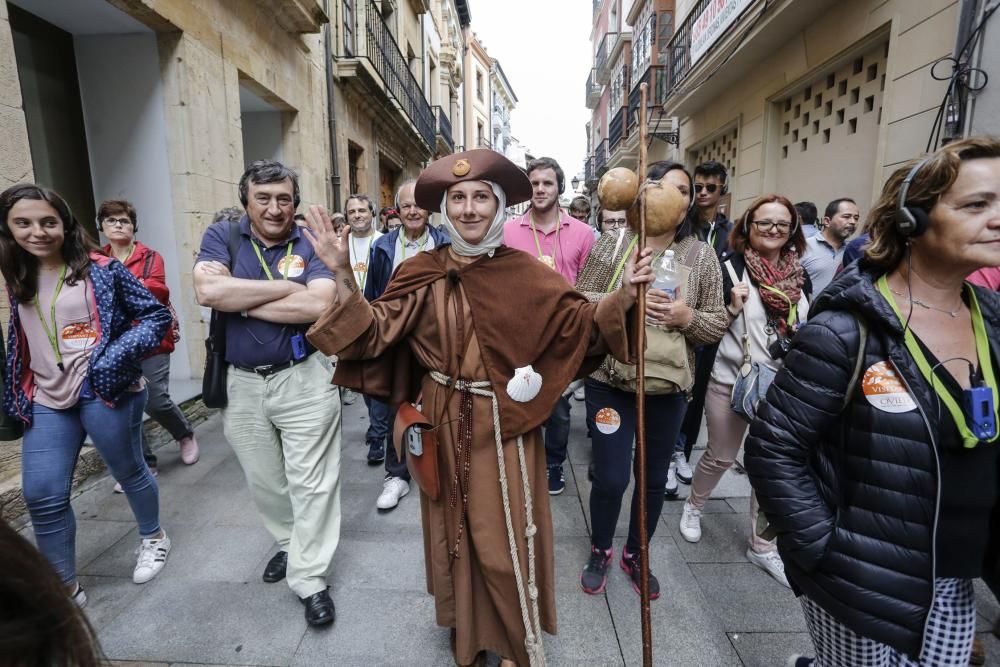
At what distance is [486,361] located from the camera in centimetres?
→ 178

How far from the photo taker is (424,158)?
16.7 m

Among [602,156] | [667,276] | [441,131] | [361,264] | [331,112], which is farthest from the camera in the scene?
[602,156]

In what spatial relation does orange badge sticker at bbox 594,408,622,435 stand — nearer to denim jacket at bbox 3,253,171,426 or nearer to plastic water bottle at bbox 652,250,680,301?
plastic water bottle at bbox 652,250,680,301

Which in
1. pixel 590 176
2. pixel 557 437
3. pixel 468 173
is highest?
pixel 590 176

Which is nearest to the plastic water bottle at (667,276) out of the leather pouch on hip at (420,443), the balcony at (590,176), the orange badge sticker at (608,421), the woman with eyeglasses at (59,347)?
the orange badge sticker at (608,421)

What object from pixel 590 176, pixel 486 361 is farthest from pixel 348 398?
pixel 590 176

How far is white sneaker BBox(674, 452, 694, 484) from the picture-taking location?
370cm

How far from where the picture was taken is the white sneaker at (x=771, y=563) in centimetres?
258

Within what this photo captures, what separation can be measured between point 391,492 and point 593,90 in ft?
95.9

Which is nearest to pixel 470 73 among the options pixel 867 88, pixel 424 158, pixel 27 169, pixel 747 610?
pixel 424 158

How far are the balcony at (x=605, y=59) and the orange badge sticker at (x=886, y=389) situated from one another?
23.7 metres

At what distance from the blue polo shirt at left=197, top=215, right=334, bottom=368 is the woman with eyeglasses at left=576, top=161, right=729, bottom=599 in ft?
4.25

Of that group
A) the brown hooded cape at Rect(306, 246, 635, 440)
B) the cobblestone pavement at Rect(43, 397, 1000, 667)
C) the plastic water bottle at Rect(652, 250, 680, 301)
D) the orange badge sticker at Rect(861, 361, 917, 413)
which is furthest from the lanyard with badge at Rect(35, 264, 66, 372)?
the orange badge sticker at Rect(861, 361, 917, 413)

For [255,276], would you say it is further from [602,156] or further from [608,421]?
[602,156]
